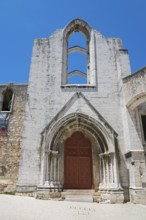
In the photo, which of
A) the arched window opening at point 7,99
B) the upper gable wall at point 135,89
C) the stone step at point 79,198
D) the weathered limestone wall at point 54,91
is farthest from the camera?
the arched window opening at point 7,99

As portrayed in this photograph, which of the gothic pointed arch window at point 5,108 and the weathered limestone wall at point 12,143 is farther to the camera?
the gothic pointed arch window at point 5,108

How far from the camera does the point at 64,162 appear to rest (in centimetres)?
774

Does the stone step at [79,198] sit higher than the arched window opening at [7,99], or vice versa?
the arched window opening at [7,99]

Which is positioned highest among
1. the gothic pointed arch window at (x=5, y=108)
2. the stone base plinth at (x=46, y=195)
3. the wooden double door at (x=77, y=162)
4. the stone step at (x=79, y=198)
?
the gothic pointed arch window at (x=5, y=108)

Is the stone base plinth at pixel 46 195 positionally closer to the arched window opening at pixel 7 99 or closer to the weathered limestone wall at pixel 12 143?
the weathered limestone wall at pixel 12 143

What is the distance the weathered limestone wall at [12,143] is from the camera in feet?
24.2

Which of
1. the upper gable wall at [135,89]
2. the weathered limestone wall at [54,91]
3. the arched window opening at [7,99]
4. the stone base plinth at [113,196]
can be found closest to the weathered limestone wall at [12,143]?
the arched window opening at [7,99]

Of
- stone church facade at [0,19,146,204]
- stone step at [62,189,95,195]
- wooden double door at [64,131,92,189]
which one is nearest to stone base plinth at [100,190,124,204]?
stone church facade at [0,19,146,204]

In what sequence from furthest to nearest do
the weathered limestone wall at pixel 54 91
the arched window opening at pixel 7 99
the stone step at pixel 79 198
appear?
the arched window opening at pixel 7 99
the weathered limestone wall at pixel 54 91
the stone step at pixel 79 198

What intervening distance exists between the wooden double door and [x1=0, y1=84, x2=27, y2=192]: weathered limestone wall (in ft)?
7.20

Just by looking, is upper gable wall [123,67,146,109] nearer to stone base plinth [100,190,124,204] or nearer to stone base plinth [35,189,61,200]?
stone base plinth [100,190,124,204]

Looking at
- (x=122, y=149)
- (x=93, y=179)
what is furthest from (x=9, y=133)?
(x=122, y=149)

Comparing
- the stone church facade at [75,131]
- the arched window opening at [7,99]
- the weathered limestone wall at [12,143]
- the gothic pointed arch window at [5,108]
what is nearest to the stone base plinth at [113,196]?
the stone church facade at [75,131]

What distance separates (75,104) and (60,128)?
1.42 metres
